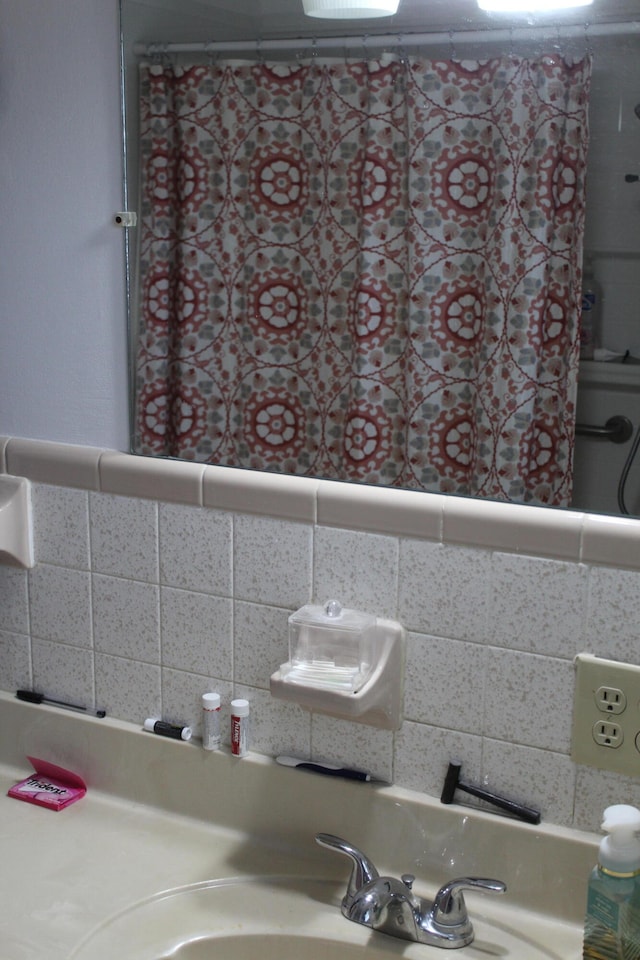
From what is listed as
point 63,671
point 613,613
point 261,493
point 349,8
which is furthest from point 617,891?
point 349,8

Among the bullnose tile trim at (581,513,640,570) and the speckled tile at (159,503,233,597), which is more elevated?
the bullnose tile trim at (581,513,640,570)

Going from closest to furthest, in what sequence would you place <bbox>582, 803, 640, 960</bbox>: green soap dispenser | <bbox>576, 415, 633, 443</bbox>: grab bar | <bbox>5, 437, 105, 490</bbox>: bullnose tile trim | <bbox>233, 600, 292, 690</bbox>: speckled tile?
<bbox>582, 803, 640, 960</bbox>: green soap dispenser → <bbox>576, 415, 633, 443</bbox>: grab bar → <bbox>233, 600, 292, 690</bbox>: speckled tile → <bbox>5, 437, 105, 490</bbox>: bullnose tile trim

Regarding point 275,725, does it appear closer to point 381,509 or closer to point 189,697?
point 189,697

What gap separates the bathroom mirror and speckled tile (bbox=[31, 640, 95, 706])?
364mm

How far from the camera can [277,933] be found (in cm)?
117

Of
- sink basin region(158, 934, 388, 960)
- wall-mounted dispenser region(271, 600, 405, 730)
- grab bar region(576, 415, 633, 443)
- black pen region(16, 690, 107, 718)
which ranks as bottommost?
sink basin region(158, 934, 388, 960)

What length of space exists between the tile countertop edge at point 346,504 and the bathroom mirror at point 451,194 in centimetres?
2

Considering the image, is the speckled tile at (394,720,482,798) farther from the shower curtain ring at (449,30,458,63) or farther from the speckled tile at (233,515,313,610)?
the shower curtain ring at (449,30,458,63)

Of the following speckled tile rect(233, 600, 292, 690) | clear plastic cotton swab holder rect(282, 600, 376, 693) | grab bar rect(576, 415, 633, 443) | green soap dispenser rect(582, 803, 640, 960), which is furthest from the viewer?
speckled tile rect(233, 600, 292, 690)

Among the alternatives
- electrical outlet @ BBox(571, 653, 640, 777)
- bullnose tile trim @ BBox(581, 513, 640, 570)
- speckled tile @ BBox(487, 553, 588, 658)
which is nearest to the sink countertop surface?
electrical outlet @ BBox(571, 653, 640, 777)

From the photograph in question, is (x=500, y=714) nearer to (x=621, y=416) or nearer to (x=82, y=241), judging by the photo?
(x=621, y=416)

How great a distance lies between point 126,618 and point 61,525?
16 cm

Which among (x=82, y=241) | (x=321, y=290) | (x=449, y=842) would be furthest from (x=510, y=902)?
(x=82, y=241)

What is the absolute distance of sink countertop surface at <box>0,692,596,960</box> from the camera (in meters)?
1.19
